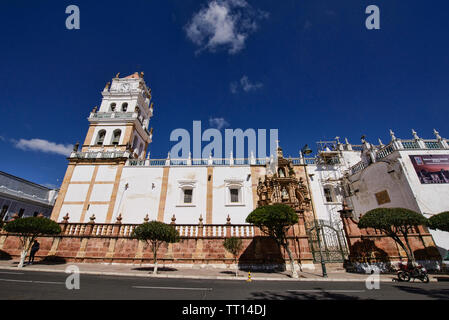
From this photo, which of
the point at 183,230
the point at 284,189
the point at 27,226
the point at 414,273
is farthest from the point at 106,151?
the point at 414,273

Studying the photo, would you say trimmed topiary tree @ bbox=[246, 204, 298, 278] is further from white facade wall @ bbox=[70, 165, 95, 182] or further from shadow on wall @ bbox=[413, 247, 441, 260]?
white facade wall @ bbox=[70, 165, 95, 182]

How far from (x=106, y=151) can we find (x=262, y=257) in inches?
844

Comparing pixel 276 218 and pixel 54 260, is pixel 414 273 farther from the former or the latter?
pixel 54 260

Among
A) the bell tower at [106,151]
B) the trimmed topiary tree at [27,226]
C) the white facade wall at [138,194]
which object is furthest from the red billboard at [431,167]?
the bell tower at [106,151]

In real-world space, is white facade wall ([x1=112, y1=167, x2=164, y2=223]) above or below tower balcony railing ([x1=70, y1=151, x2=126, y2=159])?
below

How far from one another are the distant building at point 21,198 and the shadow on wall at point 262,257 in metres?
27.6

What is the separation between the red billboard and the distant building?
41.0 m

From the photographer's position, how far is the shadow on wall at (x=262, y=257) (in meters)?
12.6

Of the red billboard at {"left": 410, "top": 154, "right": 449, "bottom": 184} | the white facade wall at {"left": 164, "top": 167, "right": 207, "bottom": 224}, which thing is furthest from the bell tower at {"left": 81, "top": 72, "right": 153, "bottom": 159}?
the red billboard at {"left": 410, "top": 154, "right": 449, "bottom": 184}

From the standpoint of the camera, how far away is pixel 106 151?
78.0 ft

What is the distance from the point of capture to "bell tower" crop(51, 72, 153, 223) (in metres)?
20.3
